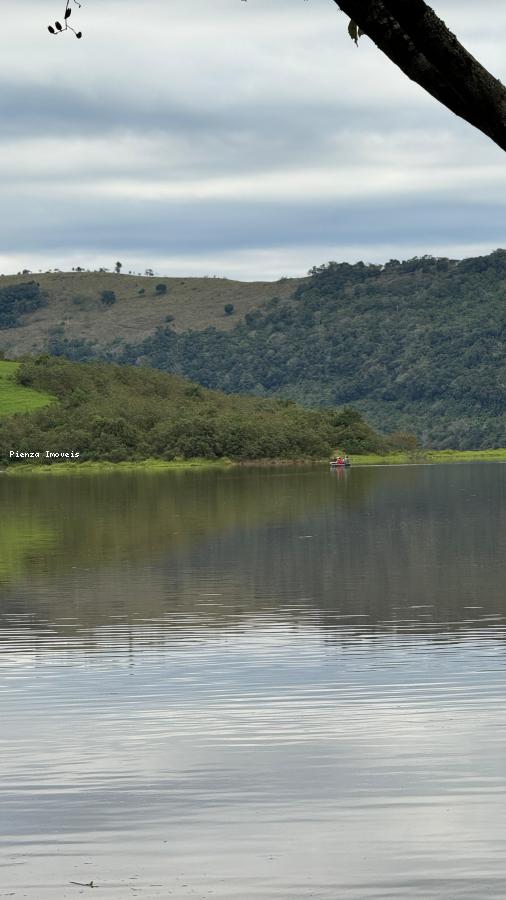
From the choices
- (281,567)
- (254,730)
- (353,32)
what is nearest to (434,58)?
(353,32)

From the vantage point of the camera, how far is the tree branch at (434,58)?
8.80 meters

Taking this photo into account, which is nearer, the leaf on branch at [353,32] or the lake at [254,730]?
the leaf on branch at [353,32]

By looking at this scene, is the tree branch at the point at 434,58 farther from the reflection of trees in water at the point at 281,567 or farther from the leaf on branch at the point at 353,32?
the reflection of trees in water at the point at 281,567

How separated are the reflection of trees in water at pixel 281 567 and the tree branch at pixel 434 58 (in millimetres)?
20291

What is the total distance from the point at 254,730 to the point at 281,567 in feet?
88.5

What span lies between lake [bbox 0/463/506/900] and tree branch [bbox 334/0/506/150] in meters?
6.33

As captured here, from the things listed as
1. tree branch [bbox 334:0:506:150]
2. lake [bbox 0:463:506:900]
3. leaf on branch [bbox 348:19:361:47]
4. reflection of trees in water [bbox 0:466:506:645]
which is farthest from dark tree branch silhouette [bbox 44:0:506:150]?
reflection of trees in water [bbox 0:466:506:645]

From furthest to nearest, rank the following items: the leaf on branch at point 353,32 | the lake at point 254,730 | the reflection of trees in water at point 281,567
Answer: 1. the reflection of trees in water at point 281,567
2. the lake at point 254,730
3. the leaf on branch at point 353,32

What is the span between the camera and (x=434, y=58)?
8.98 meters

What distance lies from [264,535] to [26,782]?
44.5 meters

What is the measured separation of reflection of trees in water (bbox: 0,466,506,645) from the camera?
3331 cm

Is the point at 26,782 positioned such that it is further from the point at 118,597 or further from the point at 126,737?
the point at 118,597

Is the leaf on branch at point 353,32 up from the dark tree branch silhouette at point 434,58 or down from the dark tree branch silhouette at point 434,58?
up

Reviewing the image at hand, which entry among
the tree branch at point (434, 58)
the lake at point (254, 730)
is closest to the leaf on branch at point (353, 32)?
the tree branch at point (434, 58)
